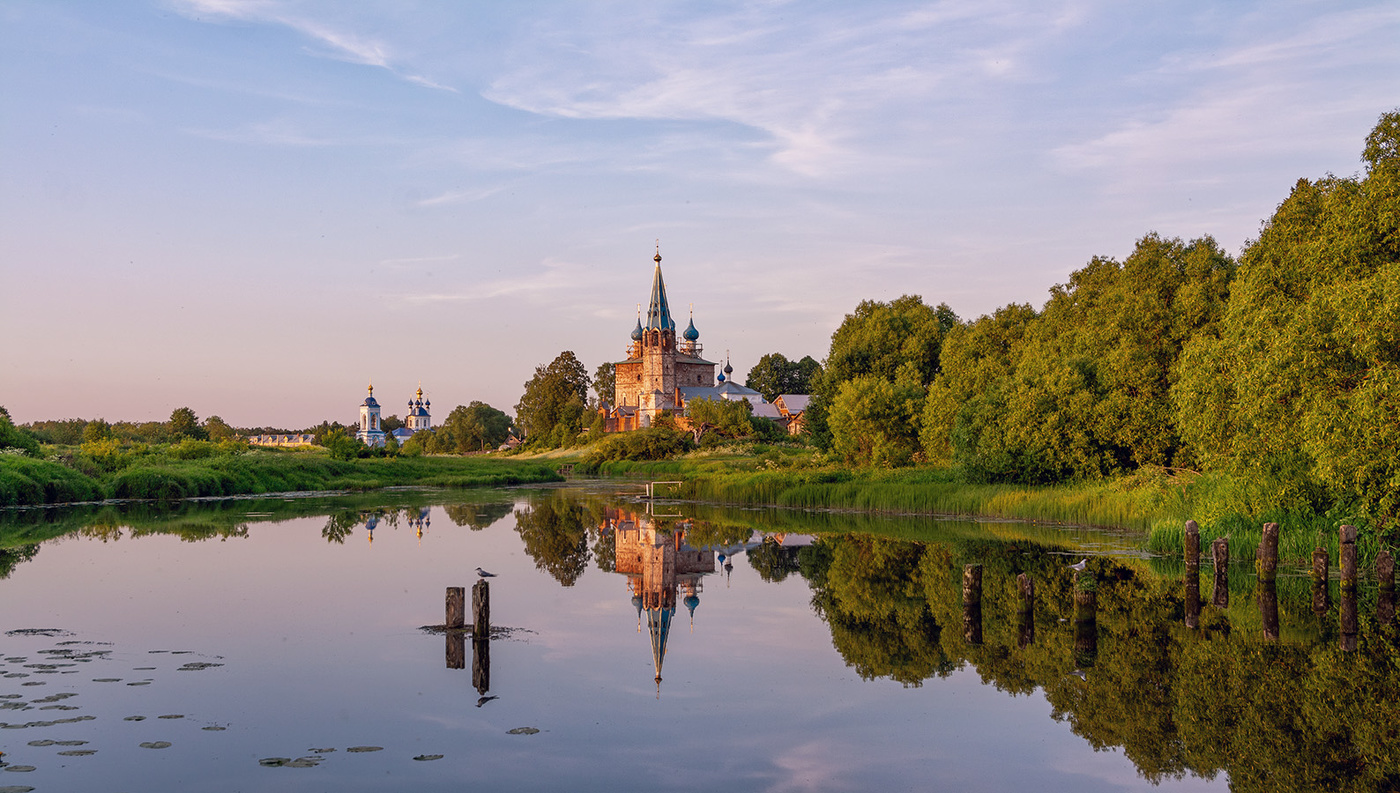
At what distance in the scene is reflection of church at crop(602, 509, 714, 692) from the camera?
18.8m

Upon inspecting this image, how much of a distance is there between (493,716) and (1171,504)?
801 inches

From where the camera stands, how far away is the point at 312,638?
1647 centimetres

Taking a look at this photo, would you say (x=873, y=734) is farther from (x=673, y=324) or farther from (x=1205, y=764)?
(x=673, y=324)

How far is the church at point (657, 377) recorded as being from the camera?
11806cm

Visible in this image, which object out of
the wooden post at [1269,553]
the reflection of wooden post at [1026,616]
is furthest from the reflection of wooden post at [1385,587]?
the reflection of wooden post at [1026,616]

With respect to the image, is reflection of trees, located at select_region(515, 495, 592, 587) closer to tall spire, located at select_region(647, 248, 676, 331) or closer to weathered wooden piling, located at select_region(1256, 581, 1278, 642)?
weathered wooden piling, located at select_region(1256, 581, 1278, 642)

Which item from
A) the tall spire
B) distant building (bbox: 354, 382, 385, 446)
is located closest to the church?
the tall spire

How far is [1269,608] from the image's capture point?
57.5 feet

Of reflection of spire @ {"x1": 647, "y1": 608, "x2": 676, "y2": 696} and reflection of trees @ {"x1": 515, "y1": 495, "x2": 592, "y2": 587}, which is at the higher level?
reflection of trees @ {"x1": 515, "y1": 495, "x2": 592, "y2": 587}

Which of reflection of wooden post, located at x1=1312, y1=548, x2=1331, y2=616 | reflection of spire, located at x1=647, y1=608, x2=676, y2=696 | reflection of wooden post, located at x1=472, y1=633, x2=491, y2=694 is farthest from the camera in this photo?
reflection of wooden post, located at x1=1312, y1=548, x2=1331, y2=616

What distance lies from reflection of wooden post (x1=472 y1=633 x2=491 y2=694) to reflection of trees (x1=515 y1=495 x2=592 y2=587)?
→ 26.3ft

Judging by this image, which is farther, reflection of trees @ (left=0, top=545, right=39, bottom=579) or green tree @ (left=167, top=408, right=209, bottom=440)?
green tree @ (left=167, top=408, right=209, bottom=440)

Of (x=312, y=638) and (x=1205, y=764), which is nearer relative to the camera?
(x=1205, y=764)

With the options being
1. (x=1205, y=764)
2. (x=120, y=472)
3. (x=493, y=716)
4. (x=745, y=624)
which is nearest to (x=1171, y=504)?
(x=745, y=624)
